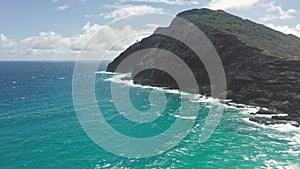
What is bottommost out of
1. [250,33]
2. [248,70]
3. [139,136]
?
[139,136]

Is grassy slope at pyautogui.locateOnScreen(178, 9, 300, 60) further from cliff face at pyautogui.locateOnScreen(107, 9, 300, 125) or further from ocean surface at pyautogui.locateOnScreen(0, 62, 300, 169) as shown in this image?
ocean surface at pyautogui.locateOnScreen(0, 62, 300, 169)

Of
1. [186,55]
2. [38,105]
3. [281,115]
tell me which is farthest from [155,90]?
[281,115]

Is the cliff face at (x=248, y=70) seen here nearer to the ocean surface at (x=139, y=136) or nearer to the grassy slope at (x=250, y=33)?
the grassy slope at (x=250, y=33)

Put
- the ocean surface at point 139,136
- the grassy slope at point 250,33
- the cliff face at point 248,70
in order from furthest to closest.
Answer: the grassy slope at point 250,33
the cliff face at point 248,70
the ocean surface at point 139,136

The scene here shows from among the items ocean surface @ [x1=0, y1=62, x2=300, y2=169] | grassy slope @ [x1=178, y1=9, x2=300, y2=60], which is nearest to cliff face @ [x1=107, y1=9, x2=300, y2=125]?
grassy slope @ [x1=178, y1=9, x2=300, y2=60]

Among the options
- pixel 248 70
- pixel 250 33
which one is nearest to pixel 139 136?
pixel 248 70

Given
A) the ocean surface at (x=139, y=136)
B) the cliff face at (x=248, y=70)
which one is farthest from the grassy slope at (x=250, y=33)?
the ocean surface at (x=139, y=136)

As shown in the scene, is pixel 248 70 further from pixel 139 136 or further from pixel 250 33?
pixel 139 136

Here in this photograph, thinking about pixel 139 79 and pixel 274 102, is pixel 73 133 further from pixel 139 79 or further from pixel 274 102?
pixel 139 79

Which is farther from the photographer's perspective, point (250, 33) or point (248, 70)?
point (250, 33)
